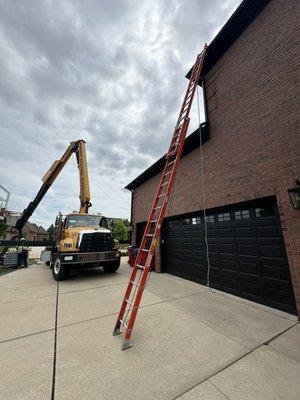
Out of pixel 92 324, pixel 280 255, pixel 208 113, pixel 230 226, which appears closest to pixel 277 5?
pixel 208 113

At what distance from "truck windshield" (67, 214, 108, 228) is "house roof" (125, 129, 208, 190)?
11.7ft

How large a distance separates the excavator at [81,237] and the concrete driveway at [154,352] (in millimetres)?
2578

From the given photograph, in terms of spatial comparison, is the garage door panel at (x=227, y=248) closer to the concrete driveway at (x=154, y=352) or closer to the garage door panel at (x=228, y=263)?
the garage door panel at (x=228, y=263)

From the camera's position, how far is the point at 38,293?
6168 millimetres

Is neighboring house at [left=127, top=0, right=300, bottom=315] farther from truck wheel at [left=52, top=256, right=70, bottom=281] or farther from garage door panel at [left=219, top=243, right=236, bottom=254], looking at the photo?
truck wheel at [left=52, top=256, right=70, bottom=281]

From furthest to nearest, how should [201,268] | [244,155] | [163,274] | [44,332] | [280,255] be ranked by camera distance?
[163,274] → [201,268] → [244,155] → [280,255] → [44,332]

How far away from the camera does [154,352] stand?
2.91 meters

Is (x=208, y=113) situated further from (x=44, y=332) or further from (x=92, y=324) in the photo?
(x=44, y=332)

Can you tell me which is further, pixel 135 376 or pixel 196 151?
pixel 196 151

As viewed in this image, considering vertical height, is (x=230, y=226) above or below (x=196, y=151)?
below

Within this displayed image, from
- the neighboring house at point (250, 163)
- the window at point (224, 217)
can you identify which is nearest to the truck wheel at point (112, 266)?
the neighboring house at point (250, 163)

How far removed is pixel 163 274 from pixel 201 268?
2.51m

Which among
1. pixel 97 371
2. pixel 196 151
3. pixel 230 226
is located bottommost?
pixel 97 371

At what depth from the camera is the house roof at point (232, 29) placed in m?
5.65
